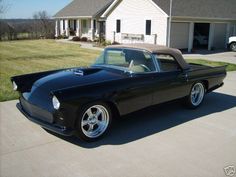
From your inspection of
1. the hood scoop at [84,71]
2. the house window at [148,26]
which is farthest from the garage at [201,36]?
the hood scoop at [84,71]

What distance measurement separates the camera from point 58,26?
41062mm

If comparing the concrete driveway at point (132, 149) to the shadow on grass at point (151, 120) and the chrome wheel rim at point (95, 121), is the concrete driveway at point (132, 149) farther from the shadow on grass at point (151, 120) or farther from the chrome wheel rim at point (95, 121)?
the chrome wheel rim at point (95, 121)

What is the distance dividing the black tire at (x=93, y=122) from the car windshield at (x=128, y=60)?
106 centimetres

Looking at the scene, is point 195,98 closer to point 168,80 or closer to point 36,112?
point 168,80

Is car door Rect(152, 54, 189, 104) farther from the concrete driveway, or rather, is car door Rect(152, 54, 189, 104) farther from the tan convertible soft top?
the concrete driveway

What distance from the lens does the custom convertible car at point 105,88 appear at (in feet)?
14.5

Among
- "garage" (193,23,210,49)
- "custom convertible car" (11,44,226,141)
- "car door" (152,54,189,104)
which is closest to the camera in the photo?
"custom convertible car" (11,44,226,141)

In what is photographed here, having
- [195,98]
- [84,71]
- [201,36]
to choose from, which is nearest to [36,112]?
[84,71]

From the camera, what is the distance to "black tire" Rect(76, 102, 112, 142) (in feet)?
14.8

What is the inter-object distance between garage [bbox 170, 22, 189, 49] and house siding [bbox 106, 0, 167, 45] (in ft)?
3.00

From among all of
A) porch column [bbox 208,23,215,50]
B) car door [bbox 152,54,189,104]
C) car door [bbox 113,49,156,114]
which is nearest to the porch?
porch column [bbox 208,23,215,50]

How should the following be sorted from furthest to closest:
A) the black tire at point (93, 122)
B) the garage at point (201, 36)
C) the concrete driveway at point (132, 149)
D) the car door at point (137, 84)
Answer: the garage at point (201, 36), the car door at point (137, 84), the black tire at point (93, 122), the concrete driveway at point (132, 149)

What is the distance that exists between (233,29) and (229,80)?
57.4 ft

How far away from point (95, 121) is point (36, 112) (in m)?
0.96
